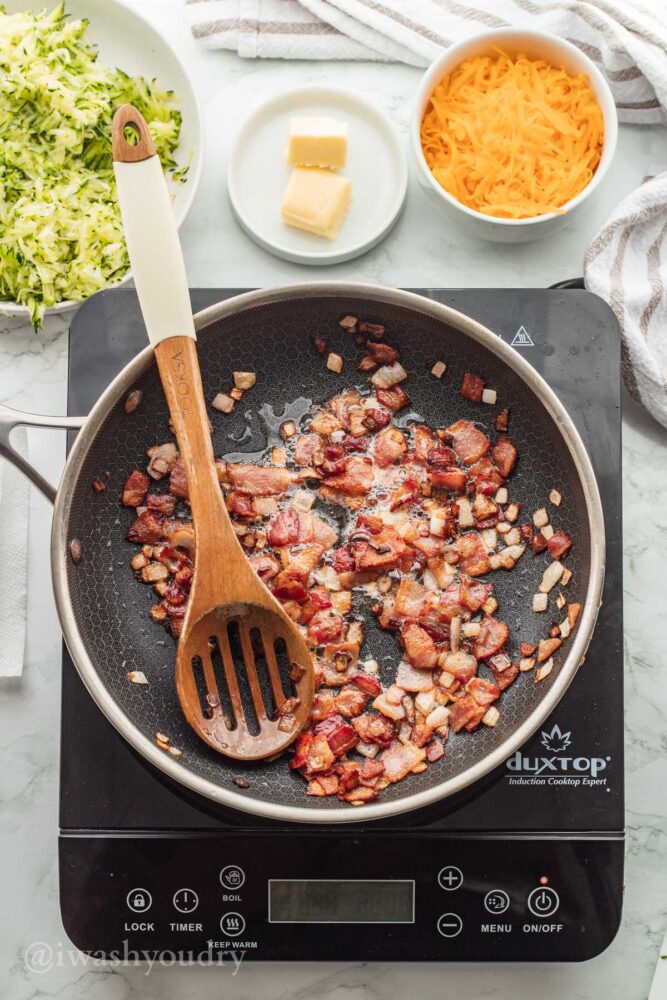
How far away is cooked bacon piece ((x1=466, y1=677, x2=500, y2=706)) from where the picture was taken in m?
1.29

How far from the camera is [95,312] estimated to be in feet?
4.51

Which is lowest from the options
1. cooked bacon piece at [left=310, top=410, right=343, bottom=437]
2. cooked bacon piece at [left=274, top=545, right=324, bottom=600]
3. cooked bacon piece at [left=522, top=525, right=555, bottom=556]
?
cooked bacon piece at [left=274, top=545, right=324, bottom=600]

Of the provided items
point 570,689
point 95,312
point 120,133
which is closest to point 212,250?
point 95,312

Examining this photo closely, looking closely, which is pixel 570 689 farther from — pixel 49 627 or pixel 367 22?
pixel 367 22

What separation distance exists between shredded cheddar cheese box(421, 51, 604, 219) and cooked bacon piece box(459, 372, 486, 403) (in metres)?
0.28

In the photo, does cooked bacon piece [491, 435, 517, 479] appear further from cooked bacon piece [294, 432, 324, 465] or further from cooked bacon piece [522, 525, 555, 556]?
cooked bacon piece [294, 432, 324, 465]

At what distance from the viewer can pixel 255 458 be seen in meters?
1.40

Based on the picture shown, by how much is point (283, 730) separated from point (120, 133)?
0.75m

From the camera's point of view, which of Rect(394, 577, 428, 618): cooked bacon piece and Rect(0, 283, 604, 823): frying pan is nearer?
Rect(0, 283, 604, 823): frying pan

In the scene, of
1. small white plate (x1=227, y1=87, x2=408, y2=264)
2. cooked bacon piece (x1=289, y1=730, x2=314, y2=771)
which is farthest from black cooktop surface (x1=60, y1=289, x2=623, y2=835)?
small white plate (x1=227, y1=87, x2=408, y2=264)

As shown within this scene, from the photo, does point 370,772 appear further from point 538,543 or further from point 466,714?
point 538,543

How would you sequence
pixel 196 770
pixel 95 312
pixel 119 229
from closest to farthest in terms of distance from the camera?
pixel 196 770, pixel 95 312, pixel 119 229

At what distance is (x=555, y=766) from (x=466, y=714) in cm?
15

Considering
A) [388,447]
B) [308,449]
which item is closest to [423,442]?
[388,447]
